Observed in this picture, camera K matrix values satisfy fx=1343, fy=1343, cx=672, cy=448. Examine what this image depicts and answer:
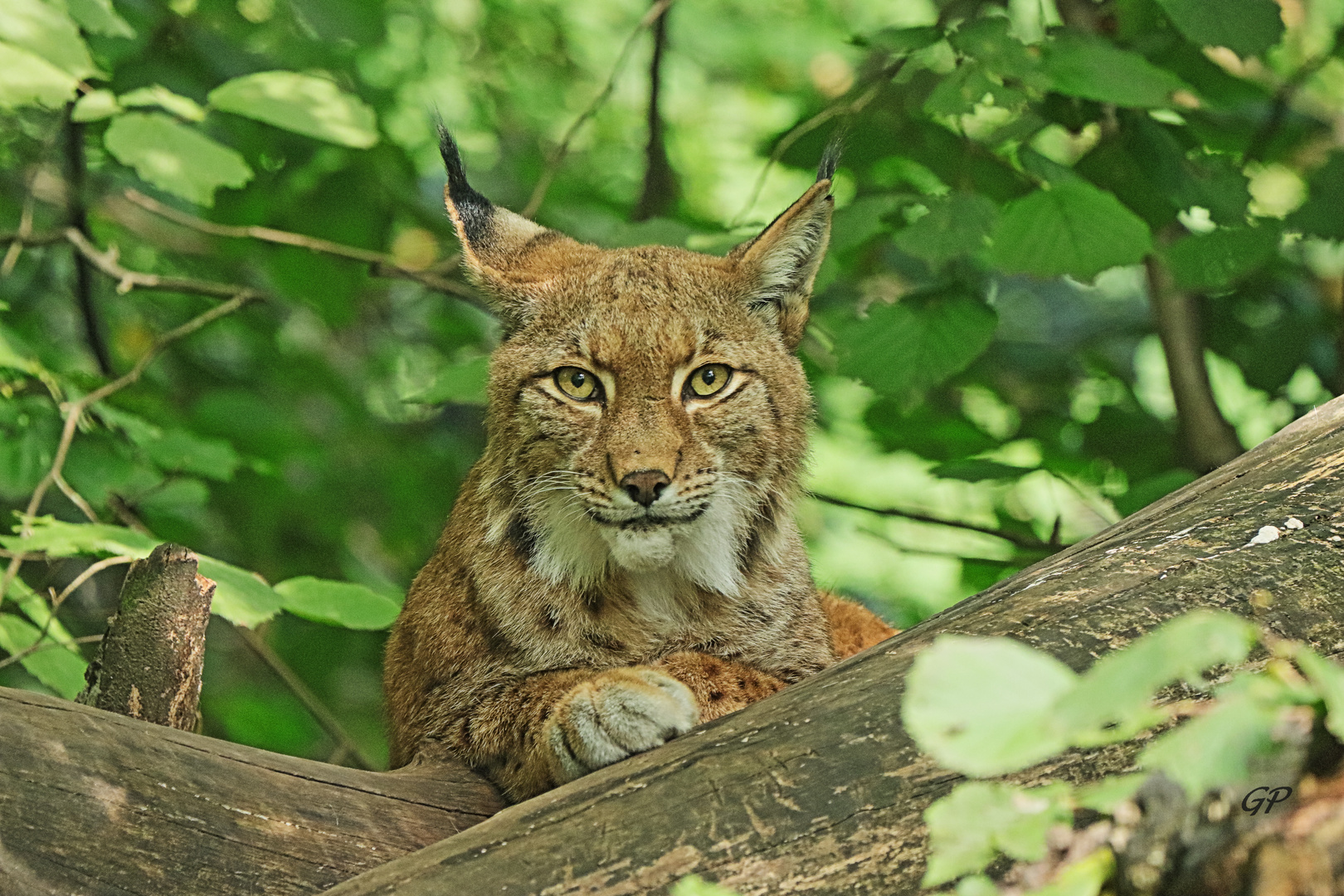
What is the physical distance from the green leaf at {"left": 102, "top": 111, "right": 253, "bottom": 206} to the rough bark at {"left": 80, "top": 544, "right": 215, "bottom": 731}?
4.70 ft

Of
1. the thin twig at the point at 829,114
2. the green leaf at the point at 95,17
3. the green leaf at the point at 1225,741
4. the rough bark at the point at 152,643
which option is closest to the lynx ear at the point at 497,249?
the thin twig at the point at 829,114

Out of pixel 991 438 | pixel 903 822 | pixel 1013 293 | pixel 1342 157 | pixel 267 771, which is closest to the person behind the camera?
pixel 903 822

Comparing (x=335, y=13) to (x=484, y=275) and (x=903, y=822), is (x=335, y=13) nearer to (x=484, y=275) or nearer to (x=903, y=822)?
(x=484, y=275)

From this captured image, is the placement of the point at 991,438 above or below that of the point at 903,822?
above

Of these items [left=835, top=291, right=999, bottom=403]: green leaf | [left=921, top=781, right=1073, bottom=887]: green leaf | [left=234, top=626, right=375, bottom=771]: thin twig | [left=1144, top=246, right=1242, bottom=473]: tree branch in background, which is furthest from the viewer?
[left=1144, top=246, right=1242, bottom=473]: tree branch in background

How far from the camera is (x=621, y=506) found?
324 centimetres

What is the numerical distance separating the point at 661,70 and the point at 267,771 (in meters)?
4.24

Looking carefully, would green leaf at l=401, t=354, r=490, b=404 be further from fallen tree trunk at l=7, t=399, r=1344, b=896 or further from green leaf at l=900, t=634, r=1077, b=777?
green leaf at l=900, t=634, r=1077, b=777

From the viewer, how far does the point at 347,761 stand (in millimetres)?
5723

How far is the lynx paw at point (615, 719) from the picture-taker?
2686 mm

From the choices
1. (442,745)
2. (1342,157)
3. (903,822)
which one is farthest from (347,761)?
(1342,157)

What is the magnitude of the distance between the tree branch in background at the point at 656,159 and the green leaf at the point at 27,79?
283 cm

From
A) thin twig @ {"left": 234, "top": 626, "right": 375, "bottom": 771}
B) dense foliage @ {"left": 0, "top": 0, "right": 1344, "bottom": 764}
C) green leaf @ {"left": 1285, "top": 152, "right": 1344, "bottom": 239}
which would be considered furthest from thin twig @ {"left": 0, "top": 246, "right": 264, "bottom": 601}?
green leaf @ {"left": 1285, "top": 152, "right": 1344, "bottom": 239}

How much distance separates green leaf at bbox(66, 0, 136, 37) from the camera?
3.78m
